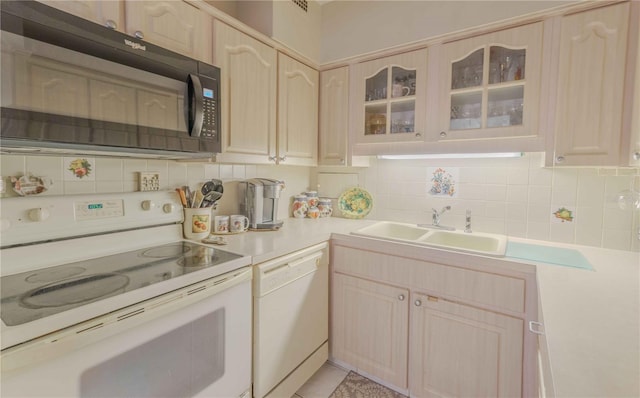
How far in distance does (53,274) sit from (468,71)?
2.05 metres

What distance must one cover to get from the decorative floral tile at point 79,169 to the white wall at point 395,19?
5.00ft

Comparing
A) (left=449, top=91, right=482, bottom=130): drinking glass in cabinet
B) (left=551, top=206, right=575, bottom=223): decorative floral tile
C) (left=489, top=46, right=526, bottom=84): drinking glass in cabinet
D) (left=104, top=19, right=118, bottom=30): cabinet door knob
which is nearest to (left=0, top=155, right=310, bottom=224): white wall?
(left=104, top=19, right=118, bottom=30): cabinet door knob

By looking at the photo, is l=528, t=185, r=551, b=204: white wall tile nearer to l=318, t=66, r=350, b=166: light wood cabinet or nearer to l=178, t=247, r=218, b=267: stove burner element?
l=318, t=66, r=350, b=166: light wood cabinet

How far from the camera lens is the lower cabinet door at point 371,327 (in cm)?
158

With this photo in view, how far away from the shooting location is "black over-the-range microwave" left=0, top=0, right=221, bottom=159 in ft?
2.65

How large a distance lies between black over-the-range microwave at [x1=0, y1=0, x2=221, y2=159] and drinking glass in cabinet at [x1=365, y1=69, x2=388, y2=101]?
105 cm

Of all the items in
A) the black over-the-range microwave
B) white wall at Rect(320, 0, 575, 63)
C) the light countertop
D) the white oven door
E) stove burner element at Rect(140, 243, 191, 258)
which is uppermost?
white wall at Rect(320, 0, 575, 63)

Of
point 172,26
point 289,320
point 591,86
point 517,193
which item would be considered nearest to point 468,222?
point 517,193

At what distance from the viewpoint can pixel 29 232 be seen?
1.03 metres

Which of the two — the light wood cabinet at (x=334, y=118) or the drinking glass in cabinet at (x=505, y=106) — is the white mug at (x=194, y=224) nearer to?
the light wood cabinet at (x=334, y=118)

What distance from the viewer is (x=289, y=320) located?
1.48 m

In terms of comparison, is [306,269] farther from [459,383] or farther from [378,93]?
[378,93]

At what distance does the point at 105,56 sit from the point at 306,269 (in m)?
1.22

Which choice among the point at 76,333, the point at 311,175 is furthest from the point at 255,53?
the point at 76,333
